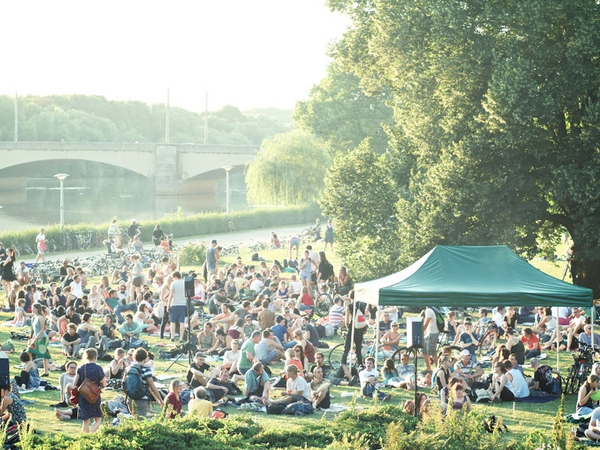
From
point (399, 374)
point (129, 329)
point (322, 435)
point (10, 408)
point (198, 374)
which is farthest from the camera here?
point (129, 329)

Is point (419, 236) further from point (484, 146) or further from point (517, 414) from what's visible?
point (517, 414)

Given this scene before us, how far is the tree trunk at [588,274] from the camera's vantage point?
2425 cm

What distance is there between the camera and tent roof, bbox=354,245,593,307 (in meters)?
15.1

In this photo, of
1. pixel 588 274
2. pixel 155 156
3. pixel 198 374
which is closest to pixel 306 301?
pixel 588 274

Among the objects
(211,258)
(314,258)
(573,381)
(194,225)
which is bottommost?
(573,381)

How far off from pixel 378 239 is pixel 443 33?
6299 mm

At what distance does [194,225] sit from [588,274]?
77.4 ft

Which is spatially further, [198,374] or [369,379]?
[369,379]

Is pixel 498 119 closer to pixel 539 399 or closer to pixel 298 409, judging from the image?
pixel 539 399

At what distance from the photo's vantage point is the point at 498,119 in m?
22.5

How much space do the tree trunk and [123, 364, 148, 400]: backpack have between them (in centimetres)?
1482

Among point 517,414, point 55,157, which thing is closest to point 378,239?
point 517,414

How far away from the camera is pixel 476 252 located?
54.5ft

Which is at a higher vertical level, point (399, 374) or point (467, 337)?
point (467, 337)
